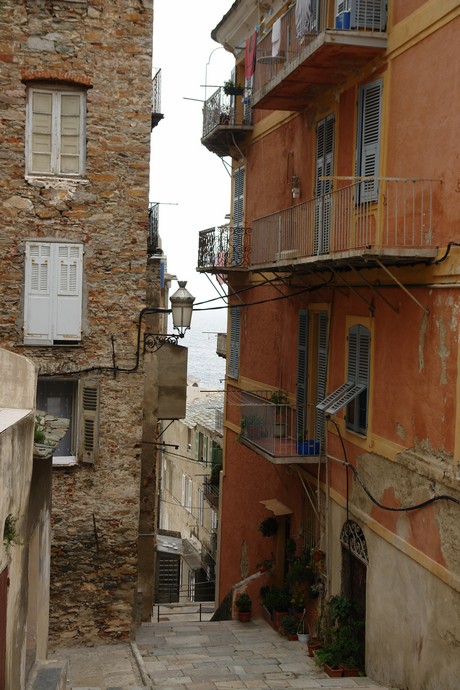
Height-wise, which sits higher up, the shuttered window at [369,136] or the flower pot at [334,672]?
the shuttered window at [369,136]

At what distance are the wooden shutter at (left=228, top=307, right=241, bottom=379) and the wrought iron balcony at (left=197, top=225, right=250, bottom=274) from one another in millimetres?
2050

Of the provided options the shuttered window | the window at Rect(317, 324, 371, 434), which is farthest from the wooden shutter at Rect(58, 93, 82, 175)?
the window at Rect(317, 324, 371, 434)

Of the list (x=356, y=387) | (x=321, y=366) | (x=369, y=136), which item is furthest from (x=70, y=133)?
(x=356, y=387)

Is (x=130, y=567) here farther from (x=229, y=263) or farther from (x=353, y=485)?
(x=229, y=263)

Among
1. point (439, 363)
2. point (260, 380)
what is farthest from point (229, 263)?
point (439, 363)

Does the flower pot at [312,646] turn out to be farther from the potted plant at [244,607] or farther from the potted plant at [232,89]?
the potted plant at [232,89]

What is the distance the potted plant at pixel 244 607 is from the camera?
19562 mm

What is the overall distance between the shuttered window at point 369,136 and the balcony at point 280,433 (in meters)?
4.36

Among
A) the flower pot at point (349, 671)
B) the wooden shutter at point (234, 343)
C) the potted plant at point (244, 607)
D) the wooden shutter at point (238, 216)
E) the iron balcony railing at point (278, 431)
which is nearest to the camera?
the flower pot at point (349, 671)

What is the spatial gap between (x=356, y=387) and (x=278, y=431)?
10.9ft

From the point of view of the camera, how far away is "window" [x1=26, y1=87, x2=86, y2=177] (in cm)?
1528

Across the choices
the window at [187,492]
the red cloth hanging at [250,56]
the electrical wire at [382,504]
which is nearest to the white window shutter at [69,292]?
the electrical wire at [382,504]

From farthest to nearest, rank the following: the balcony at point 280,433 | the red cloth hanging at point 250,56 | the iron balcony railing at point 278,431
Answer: the red cloth hanging at point 250,56 → the iron balcony railing at point 278,431 → the balcony at point 280,433

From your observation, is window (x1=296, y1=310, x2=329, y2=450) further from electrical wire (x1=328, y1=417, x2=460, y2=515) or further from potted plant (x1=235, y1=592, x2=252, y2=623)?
potted plant (x1=235, y1=592, x2=252, y2=623)
